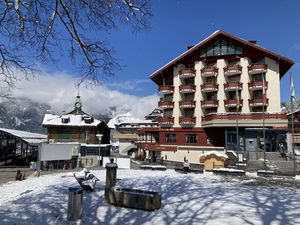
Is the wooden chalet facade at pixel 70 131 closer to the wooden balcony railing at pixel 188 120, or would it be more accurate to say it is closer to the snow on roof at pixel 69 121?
the snow on roof at pixel 69 121

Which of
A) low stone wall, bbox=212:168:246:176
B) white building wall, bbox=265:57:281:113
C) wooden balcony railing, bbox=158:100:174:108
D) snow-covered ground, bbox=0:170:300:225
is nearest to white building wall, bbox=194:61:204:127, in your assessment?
wooden balcony railing, bbox=158:100:174:108

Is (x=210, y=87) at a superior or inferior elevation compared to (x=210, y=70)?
inferior

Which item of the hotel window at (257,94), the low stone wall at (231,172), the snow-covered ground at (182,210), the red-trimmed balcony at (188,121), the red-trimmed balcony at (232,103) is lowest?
the snow-covered ground at (182,210)

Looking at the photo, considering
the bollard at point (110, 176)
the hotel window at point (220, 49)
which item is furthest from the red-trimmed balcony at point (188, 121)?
the bollard at point (110, 176)

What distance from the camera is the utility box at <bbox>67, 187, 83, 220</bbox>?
10094mm

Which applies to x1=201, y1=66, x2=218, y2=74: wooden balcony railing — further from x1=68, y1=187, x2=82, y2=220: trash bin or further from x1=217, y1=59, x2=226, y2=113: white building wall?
Result: x1=68, y1=187, x2=82, y2=220: trash bin

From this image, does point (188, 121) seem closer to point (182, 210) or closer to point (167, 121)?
point (167, 121)

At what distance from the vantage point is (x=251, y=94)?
40844 millimetres

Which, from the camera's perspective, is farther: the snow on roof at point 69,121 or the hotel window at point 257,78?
the snow on roof at point 69,121

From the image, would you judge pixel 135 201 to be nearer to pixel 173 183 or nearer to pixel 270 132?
pixel 173 183

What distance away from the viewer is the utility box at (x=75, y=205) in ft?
33.1

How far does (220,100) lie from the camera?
4188 centimetres

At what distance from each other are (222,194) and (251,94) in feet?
98.8

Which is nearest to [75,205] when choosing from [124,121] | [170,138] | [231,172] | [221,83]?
[231,172]
